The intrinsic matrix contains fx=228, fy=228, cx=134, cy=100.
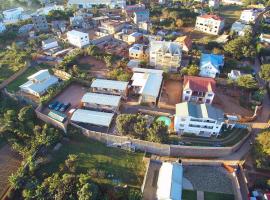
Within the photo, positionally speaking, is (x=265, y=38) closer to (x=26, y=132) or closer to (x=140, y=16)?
(x=140, y=16)

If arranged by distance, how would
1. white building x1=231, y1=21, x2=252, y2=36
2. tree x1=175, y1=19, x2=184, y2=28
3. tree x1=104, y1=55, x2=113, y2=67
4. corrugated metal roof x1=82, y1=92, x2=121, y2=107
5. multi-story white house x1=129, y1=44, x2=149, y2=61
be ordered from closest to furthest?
corrugated metal roof x1=82, y1=92, x2=121, y2=107 < tree x1=104, y1=55, x2=113, y2=67 < multi-story white house x1=129, y1=44, x2=149, y2=61 < white building x1=231, y1=21, x2=252, y2=36 < tree x1=175, y1=19, x2=184, y2=28

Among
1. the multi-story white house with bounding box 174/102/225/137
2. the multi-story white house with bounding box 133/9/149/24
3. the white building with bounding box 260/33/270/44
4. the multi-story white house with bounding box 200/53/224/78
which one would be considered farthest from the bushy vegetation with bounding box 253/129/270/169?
the multi-story white house with bounding box 133/9/149/24

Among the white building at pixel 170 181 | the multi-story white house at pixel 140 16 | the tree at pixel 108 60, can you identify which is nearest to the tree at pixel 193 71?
the tree at pixel 108 60

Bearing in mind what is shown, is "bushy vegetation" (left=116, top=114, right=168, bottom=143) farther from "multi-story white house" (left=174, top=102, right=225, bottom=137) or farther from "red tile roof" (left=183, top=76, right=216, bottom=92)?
"red tile roof" (left=183, top=76, right=216, bottom=92)

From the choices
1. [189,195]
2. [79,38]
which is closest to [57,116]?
[189,195]

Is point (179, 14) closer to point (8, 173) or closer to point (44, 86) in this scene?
point (44, 86)

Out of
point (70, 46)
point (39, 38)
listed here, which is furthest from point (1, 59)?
point (70, 46)
